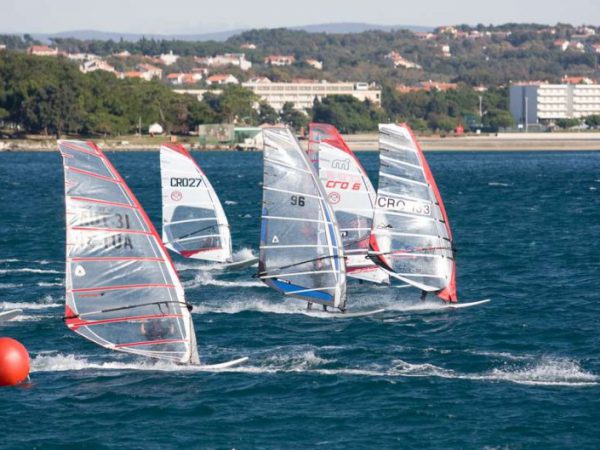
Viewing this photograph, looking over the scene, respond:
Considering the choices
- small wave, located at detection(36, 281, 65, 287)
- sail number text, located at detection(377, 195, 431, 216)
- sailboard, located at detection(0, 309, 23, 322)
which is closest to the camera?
sailboard, located at detection(0, 309, 23, 322)

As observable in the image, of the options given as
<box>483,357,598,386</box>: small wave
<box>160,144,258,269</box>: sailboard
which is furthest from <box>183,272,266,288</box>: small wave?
<box>483,357,598,386</box>: small wave

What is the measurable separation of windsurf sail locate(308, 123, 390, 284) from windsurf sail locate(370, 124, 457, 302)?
3.44 metres

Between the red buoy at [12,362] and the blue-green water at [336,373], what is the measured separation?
51 centimetres

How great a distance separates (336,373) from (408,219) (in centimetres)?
956

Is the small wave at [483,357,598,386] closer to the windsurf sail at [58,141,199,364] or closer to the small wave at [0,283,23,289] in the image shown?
the windsurf sail at [58,141,199,364]

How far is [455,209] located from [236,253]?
32652mm

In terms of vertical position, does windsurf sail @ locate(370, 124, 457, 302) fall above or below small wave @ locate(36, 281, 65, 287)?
above

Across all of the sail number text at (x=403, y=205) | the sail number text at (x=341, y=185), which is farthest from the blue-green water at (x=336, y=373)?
the sail number text at (x=341, y=185)

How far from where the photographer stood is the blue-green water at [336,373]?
2631 cm

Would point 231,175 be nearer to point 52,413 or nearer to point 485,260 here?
point 485,260

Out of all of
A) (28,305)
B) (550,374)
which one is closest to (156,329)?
(550,374)

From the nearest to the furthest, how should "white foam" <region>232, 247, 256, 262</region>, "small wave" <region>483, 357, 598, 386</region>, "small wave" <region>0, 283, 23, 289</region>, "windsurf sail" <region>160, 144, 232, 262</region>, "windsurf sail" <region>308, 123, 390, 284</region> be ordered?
"small wave" <region>483, 357, 598, 386</region> < "windsurf sail" <region>308, 123, 390, 284</region> < "small wave" <region>0, 283, 23, 289</region> < "windsurf sail" <region>160, 144, 232, 262</region> < "white foam" <region>232, 247, 256, 262</region>

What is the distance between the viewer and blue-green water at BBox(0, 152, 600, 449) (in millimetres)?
26312

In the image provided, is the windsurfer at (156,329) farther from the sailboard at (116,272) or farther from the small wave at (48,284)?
the small wave at (48,284)
